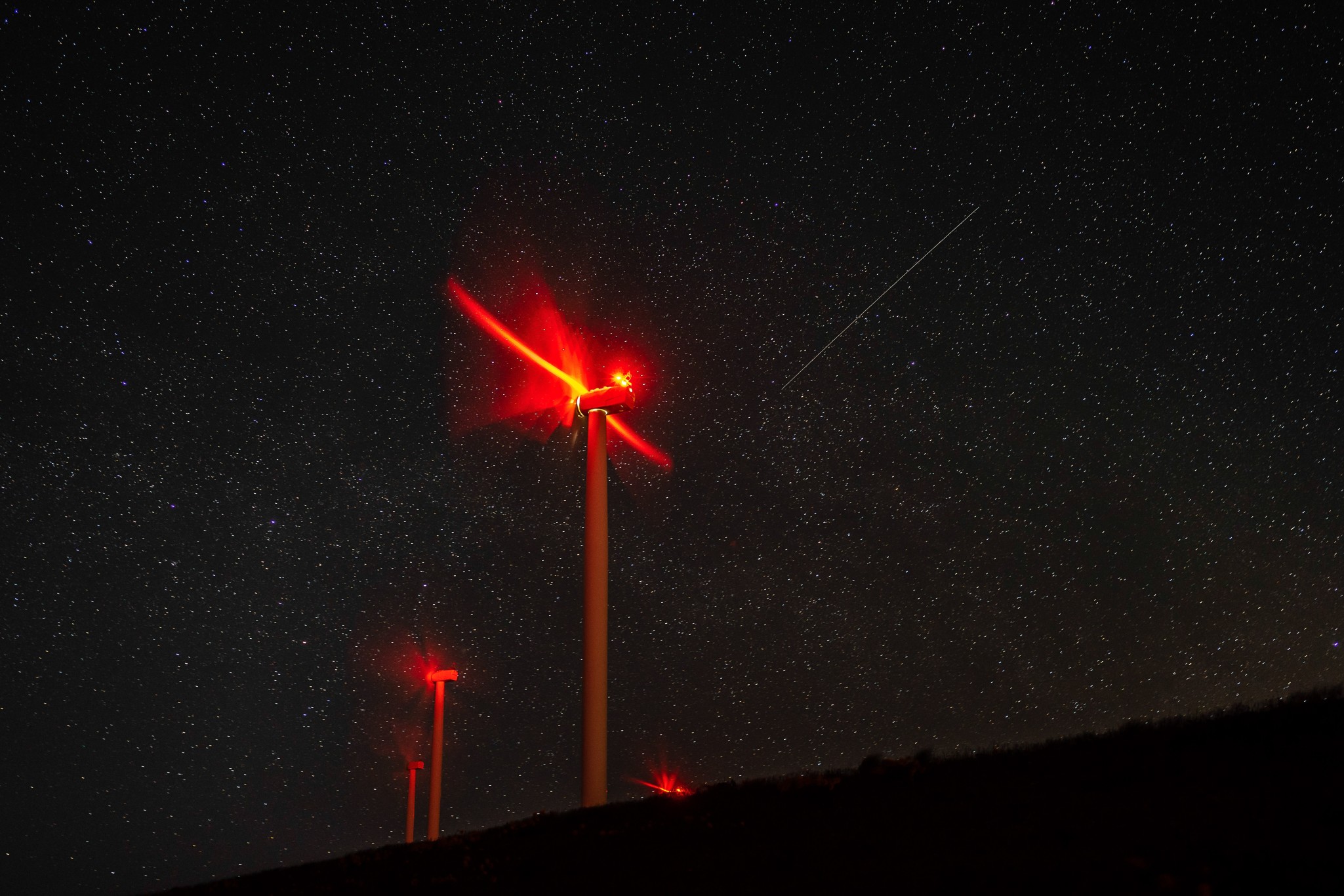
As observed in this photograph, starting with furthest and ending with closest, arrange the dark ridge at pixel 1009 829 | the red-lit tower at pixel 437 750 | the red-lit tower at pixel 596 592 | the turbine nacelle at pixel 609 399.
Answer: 1. the red-lit tower at pixel 437 750
2. the turbine nacelle at pixel 609 399
3. the red-lit tower at pixel 596 592
4. the dark ridge at pixel 1009 829

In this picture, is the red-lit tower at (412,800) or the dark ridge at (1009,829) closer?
the dark ridge at (1009,829)

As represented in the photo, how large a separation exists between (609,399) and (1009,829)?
16533 millimetres

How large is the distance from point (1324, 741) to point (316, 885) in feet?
31.3

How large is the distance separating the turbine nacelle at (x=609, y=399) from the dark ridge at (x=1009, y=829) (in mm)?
11993

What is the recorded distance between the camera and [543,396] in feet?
76.4

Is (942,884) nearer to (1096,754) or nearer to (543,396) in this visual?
(1096,754)

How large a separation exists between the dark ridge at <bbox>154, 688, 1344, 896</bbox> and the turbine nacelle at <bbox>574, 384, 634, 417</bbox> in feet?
39.3

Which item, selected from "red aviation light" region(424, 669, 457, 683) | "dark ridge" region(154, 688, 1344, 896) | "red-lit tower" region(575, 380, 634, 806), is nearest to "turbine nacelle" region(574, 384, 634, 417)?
"red-lit tower" region(575, 380, 634, 806)

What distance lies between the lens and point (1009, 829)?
5965mm

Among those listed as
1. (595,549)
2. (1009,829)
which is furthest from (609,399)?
(1009,829)

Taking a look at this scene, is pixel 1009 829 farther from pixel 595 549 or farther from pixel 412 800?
pixel 412 800

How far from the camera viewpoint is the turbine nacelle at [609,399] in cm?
2183

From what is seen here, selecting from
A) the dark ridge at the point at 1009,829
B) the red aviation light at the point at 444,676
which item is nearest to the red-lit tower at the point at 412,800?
the red aviation light at the point at 444,676

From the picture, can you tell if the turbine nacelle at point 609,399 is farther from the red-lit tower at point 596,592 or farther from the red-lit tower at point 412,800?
the red-lit tower at point 412,800
